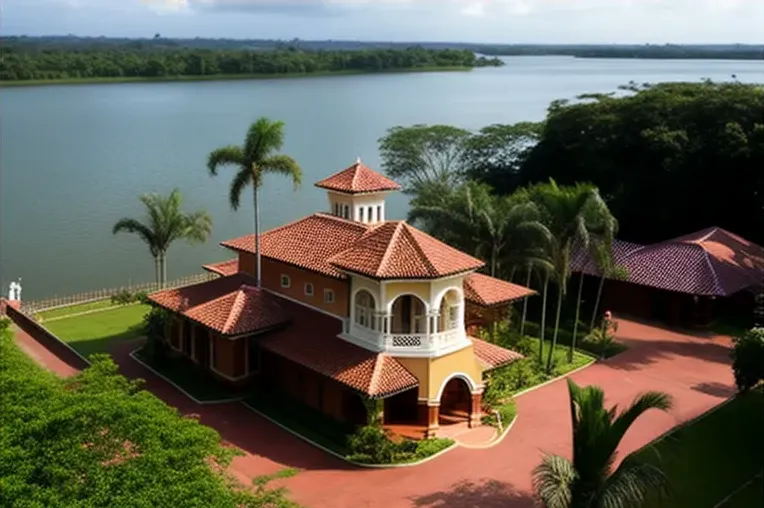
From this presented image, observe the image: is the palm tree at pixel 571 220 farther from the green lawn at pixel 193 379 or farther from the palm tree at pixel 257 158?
the green lawn at pixel 193 379

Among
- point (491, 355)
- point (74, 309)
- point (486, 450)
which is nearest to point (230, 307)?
point (491, 355)

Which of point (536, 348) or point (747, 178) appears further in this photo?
point (747, 178)

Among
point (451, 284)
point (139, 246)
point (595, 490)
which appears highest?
point (451, 284)

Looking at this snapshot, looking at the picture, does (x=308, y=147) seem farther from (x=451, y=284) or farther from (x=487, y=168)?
(x=451, y=284)

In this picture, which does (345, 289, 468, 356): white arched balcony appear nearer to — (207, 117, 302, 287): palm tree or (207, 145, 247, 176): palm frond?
(207, 117, 302, 287): palm tree

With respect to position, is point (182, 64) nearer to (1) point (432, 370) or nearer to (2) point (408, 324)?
(2) point (408, 324)

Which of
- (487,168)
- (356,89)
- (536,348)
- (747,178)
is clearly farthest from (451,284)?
(356,89)
